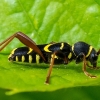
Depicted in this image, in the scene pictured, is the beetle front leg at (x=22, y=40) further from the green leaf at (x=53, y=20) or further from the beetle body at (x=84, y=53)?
the beetle body at (x=84, y=53)

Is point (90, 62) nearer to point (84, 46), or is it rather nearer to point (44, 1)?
point (84, 46)

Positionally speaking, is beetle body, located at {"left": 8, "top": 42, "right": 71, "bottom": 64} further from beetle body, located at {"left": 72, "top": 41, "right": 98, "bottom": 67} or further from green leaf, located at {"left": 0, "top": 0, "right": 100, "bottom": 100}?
green leaf, located at {"left": 0, "top": 0, "right": 100, "bottom": 100}

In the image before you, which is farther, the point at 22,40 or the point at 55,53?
the point at 55,53

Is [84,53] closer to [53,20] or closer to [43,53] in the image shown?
[43,53]

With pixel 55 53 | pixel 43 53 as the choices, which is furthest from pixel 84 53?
pixel 43 53

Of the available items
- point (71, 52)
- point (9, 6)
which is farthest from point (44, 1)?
point (71, 52)

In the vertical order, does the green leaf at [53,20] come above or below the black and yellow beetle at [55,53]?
→ above

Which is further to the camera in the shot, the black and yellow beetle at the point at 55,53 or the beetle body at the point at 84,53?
the beetle body at the point at 84,53

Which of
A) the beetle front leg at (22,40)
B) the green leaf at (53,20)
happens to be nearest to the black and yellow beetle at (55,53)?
the beetle front leg at (22,40)
